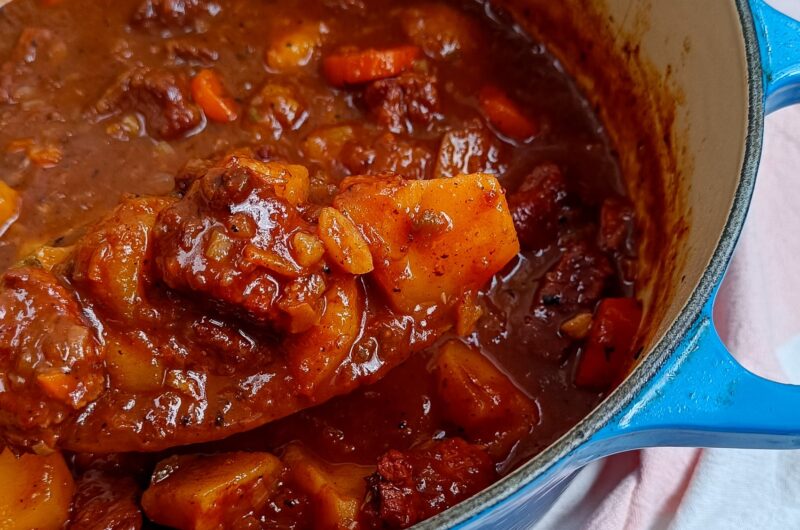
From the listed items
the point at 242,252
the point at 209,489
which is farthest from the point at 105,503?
the point at 242,252

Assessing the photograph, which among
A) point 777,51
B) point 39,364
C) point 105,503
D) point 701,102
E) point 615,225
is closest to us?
point 39,364

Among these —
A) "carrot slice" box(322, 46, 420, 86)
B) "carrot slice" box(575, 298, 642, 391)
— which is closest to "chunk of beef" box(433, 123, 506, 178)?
"carrot slice" box(322, 46, 420, 86)

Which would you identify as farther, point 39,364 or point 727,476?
point 727,476

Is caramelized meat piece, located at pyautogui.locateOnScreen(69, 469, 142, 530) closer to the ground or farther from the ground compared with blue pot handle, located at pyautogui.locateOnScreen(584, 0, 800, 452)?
closer to the ground

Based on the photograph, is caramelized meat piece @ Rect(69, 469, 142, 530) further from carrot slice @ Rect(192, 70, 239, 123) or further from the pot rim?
carrot slice @ Rect(192, 70, 239, 123)

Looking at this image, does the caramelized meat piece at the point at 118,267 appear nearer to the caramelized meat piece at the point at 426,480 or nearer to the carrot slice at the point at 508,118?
the caramelized meat piece at the point at 426,480

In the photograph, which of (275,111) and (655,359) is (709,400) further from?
(275,111)

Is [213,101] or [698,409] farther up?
[698,409]
